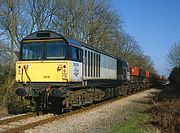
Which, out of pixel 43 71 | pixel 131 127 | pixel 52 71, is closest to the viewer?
pixel 131 127

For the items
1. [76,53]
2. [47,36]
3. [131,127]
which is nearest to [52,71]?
[76,53]

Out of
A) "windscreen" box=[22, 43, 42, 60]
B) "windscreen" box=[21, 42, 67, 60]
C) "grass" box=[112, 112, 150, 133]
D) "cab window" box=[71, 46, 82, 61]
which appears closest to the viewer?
"grass" box=[112, 112, 150, 133]

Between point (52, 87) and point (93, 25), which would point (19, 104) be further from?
point (93, 25)

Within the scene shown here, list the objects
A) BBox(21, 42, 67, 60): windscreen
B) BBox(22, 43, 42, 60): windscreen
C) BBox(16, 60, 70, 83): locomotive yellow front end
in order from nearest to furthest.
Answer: BBox(16, 60, 70, 83): locomotive yellow front end, BBox(21, 42, 67, 60): windscreen, BBox(22, 43, 42, 60): windscreen

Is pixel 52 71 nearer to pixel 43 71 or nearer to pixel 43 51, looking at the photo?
pixel 43 71

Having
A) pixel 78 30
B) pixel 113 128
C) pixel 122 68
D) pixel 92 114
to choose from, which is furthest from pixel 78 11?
pixel 113 128

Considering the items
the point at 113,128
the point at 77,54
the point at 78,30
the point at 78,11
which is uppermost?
the point at 78,11

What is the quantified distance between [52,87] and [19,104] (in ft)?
14.0

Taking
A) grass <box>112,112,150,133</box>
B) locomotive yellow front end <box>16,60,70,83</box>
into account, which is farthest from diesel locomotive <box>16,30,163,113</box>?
grass <box>112,112,150,133</box>

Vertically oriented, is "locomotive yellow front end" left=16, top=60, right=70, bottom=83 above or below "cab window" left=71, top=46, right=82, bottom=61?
below

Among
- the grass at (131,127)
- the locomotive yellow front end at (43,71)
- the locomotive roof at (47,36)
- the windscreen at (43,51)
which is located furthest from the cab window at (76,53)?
the grass at (131,127)

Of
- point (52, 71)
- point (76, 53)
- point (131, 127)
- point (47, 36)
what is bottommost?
point (131, 127)

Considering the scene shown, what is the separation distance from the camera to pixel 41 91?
46.9 feet

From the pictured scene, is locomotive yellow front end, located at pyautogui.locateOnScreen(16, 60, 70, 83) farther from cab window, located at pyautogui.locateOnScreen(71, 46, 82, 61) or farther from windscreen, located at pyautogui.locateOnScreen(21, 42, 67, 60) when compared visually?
cab window, located at pyautogui.locateOnScreen(71, 46, 82, 61)
